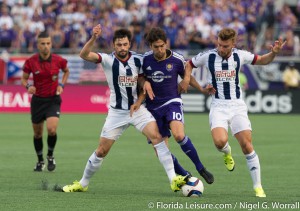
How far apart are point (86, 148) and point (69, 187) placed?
7.12 metres

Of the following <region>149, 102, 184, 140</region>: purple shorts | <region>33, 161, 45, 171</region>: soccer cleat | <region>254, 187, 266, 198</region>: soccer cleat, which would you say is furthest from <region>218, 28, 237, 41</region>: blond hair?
<region>33, 161, 45, 171</region>: soccer cleat

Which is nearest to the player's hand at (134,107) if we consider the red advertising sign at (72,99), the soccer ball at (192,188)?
the soccer ball at (192,188)

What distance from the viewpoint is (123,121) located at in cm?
1210

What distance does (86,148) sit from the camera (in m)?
19.3

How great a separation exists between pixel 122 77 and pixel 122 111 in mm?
456

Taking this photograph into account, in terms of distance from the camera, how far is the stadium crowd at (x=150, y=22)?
105 ft

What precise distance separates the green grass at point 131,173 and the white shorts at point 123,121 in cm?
80

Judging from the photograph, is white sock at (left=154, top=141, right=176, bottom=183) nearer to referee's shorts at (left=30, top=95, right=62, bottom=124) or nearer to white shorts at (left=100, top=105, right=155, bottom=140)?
white shorts at (left=100, top=105, right=155, bottom=140)

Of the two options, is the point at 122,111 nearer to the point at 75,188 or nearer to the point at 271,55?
the point at 75,188

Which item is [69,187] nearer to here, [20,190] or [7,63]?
[20,190]

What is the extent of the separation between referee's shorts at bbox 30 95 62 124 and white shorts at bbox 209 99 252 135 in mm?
3839

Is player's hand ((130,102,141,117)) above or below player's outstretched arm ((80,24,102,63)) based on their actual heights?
below

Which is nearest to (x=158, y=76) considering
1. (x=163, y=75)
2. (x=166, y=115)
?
(x=163, y=75)

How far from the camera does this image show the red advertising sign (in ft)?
98.6
